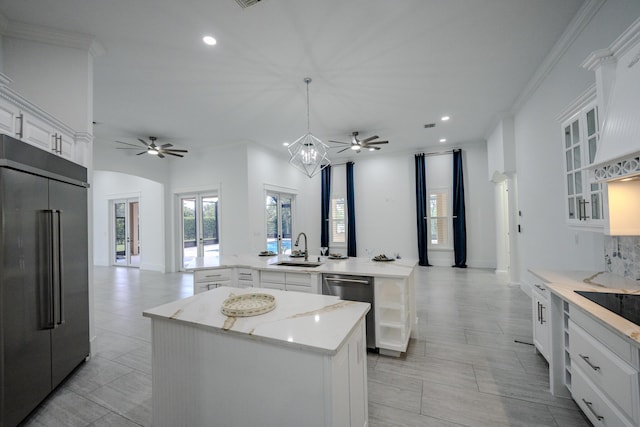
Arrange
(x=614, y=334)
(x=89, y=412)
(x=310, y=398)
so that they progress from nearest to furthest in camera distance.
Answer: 1. (x=310, y=398)
2. (x=614, y=334)
3. (x=89, y=412)

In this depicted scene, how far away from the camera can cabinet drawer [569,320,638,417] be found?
46.5 inches

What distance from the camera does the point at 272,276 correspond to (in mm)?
3037

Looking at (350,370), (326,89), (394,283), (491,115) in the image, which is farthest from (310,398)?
(491,115)

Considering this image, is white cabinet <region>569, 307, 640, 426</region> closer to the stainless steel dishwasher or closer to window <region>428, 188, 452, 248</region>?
the stainless steel dishwasher

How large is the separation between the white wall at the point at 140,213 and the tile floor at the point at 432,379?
3750mm

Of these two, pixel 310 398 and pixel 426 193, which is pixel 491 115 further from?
pixel 310 398

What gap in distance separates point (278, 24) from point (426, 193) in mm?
6006

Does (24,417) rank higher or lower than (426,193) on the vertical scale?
lower

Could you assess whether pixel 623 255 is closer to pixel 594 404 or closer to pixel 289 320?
pixel 594 404

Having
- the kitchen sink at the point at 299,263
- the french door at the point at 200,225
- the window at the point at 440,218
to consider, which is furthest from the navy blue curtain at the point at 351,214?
the kitchen sink at the point at 299,263

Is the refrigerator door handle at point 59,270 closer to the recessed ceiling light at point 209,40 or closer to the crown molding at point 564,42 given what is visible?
the recessed ceiling light at point 209,40

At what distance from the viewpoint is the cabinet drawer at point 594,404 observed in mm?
1289

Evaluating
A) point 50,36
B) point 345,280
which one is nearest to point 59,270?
point 50,36

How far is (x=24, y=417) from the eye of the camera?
1800 mm
